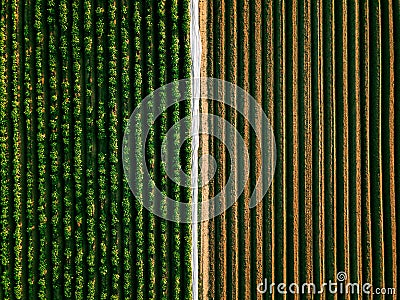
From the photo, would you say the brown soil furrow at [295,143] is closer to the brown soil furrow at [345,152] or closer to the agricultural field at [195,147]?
the agricultural field at [195,147]

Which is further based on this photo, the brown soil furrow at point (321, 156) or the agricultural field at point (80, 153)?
the brown soil furrow at point (321, 156)

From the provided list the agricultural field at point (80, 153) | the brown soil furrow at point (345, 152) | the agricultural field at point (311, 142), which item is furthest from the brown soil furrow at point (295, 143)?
the agricultural field at point (80, 153)

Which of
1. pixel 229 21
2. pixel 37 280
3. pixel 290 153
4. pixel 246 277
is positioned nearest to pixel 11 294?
pixel 37 280

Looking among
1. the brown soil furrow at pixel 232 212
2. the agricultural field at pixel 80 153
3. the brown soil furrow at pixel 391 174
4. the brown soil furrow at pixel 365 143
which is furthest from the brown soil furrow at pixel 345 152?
the agricultural field at pixel 80 153

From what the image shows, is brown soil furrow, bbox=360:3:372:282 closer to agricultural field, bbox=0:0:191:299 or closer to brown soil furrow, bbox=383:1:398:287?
brown soil furrow, bbox=383:1:398:287

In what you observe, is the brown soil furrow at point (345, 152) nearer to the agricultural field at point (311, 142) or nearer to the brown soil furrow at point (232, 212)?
the agricultural field at point (311, 142)

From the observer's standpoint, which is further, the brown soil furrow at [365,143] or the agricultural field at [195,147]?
the brown soil furrow at [365,143]

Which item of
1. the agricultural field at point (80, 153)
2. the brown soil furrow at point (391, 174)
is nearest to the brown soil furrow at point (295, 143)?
the brown soil furrow at point (391, 174)

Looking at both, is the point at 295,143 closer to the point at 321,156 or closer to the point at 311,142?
the point at 311,142
